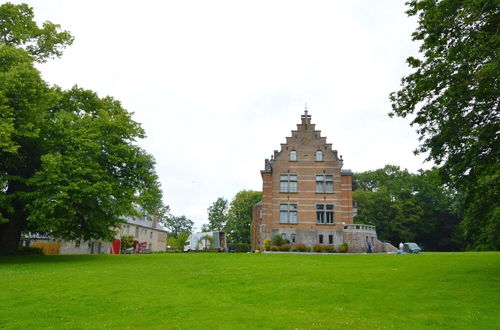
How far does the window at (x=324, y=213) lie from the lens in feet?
140

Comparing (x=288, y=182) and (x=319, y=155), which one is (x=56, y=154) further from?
(x=319, y=155)

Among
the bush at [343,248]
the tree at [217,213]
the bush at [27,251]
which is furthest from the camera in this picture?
the tree at [217,213]

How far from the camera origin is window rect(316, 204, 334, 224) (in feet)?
140

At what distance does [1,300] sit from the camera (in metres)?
11.1

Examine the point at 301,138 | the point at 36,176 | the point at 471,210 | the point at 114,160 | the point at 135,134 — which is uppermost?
the point at 301,138

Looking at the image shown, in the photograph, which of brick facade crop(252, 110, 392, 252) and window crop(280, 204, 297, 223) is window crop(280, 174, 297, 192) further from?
window crop(280, 204, 297, 223)

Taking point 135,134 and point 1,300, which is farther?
point 135,134

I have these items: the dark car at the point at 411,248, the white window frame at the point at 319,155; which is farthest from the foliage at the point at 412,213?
the white window frame at the point at 319,155

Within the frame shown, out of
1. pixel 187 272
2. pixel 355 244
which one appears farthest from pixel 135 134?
pixel 355 244

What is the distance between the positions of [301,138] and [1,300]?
119 ft

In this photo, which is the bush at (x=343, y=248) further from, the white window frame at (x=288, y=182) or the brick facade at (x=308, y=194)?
the white window frame at (x=288, y=182)

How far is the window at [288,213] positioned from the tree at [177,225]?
2912 inches

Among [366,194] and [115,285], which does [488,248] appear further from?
[115,285]

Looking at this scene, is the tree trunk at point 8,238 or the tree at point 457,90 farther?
the tree trunk at point 8,238
